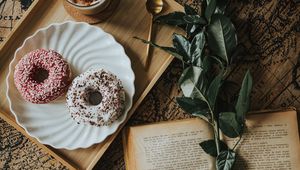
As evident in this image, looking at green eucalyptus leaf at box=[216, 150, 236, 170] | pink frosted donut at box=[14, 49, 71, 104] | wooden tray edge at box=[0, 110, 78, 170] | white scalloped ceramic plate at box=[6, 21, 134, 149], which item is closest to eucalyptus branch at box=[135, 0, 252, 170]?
green eucalyptus leaf at box=[216, 150, 236, 170]

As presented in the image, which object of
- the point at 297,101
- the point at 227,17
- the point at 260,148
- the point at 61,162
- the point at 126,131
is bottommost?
the point at 61,162

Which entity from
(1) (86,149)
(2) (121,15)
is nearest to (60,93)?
(1) (86,149)

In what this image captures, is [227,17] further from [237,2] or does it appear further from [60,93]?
[60,93]

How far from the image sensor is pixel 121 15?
1367 mm

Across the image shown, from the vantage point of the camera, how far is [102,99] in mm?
1317

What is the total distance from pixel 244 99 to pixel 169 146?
0.80 feet

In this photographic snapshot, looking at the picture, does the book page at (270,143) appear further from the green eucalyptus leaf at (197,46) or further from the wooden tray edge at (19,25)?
the wooden tray edge at (19,25)

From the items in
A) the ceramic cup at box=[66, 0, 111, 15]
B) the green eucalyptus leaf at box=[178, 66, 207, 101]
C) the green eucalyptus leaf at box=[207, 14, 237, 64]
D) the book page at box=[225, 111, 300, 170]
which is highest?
the green eucalyptus leaf at box=[207, 14, 237, 64]

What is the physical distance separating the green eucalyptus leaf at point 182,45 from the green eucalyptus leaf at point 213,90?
0.35ft

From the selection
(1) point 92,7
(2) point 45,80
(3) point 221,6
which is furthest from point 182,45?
(2) point 45,80

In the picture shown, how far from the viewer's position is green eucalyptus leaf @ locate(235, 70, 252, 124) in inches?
48.4

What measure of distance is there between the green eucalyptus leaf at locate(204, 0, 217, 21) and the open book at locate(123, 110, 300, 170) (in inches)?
10.8

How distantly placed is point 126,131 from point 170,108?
14cm

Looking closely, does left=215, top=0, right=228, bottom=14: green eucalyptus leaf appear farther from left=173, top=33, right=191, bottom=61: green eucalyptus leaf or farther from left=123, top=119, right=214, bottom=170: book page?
left=123, top=119, right=214, bottom=170: book page
